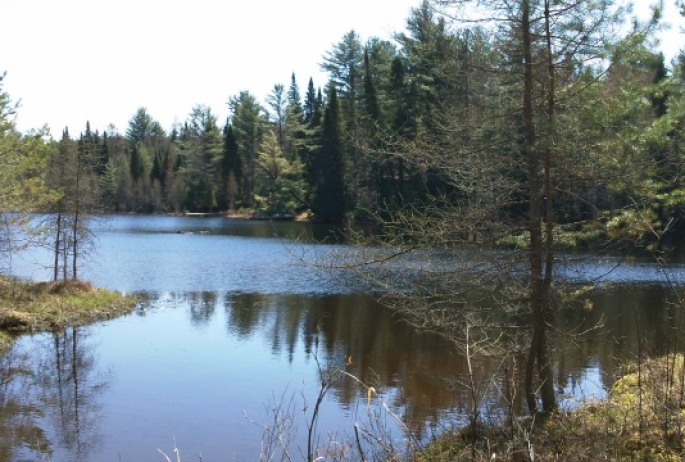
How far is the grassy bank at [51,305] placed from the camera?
691 inches

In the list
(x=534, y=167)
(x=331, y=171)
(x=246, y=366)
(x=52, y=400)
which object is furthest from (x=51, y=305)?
(x=331, y=171)

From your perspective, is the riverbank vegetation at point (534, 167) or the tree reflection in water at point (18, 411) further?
the tree reflection in water at point (18, 411)

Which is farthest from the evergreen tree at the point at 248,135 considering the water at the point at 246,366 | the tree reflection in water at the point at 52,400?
the tree reflection in water at the point at 52,400

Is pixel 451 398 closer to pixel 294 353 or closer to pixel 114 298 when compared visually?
pixel 294 353

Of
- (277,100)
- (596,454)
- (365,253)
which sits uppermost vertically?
(277,100)

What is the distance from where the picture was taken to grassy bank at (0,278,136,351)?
17547mm

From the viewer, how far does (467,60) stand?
8609mm

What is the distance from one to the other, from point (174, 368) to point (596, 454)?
1047cm

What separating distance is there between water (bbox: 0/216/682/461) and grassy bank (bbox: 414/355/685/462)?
25.3 inches

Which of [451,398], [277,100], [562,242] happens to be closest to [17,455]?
[451,398]

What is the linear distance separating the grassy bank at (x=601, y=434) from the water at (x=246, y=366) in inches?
25.3

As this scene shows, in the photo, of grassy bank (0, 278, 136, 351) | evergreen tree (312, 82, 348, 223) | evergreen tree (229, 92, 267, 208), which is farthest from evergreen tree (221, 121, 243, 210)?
grassy bank (0, 278, 136, 351)

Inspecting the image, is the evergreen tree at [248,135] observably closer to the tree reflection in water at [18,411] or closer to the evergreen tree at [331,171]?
the evergreen tree at [331,171]

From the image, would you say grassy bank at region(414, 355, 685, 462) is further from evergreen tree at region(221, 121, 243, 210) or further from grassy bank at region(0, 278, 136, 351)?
evergreen tree at region(221, 121, 243, 210)
